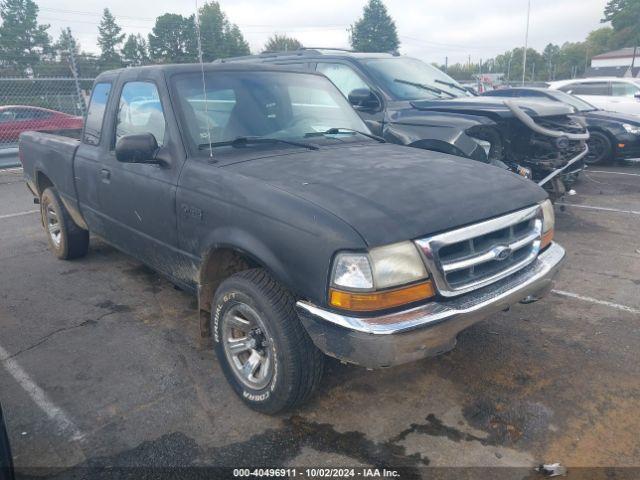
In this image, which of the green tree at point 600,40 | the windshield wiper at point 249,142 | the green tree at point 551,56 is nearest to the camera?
the windshield wiper at point 249,142

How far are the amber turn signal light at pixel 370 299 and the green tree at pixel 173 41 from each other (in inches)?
693

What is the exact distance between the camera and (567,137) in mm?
6008

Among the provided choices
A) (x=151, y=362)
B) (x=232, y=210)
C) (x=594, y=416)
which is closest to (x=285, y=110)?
(x=232, y=210)

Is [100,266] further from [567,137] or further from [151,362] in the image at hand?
[567,137]

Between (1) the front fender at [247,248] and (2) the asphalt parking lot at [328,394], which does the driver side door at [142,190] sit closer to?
(1) the front fender at [247,248]

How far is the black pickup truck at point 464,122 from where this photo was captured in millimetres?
5773

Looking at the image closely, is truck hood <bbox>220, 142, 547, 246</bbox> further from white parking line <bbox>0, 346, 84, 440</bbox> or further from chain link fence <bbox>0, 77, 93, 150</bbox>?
chain link fence <bbox>0, 77, 93, 150</bbox>

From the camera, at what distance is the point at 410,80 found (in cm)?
666

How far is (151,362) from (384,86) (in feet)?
14.1

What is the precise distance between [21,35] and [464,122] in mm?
21769

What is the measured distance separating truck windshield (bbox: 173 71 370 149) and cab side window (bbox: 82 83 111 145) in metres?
1.13

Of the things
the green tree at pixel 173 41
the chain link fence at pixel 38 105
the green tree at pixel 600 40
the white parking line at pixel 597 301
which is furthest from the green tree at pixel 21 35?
the green tree at pixel 600 40

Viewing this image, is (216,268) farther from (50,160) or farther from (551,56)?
(551,56)

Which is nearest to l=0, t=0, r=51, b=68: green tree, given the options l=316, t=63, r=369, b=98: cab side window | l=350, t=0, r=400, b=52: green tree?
l=316, t=63, r=369, b=98: cab side window
